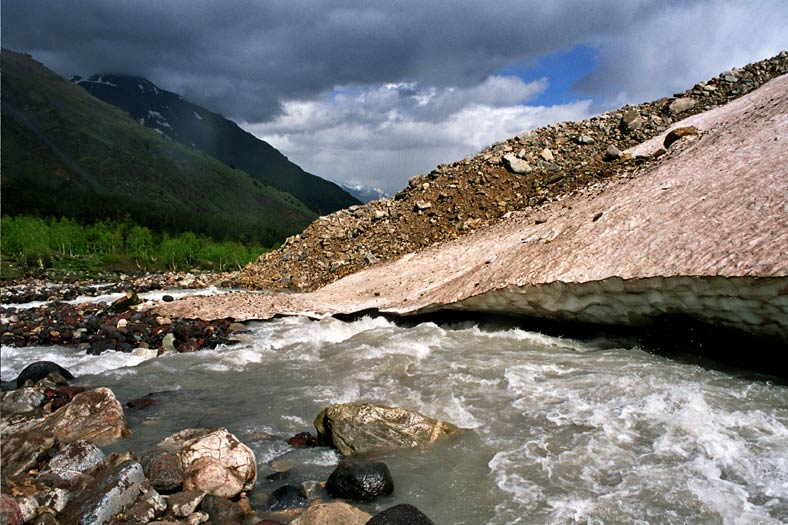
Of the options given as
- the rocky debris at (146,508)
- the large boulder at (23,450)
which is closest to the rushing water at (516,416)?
the rocky debris at (146,508)

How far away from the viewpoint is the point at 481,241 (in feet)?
56.4

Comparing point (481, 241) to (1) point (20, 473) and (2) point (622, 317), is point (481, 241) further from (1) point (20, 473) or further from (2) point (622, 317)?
(1) point (20, 473)

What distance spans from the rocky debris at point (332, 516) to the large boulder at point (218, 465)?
1099 millimetres

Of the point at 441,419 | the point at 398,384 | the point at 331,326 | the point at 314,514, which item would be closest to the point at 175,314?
the point at 331,326

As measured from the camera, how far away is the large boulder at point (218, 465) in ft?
18.4

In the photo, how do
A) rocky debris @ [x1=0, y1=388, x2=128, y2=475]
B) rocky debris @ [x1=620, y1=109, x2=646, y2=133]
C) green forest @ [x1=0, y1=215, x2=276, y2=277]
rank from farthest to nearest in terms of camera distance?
1. green forest @ [x1=0, y1=215, x2=276, y2=277]
2. rocky debris @ [x1=620, y1=109, x2=646, y2=133]
3. rocky debris @ [x1=0, y1=388, x2=128, y2=475]

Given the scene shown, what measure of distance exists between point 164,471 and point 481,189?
18.1 m

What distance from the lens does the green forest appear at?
4834 cm

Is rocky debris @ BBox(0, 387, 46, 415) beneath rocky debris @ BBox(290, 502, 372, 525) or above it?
beneath

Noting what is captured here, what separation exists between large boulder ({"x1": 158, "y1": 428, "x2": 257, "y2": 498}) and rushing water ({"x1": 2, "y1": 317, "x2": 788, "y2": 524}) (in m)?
0.29

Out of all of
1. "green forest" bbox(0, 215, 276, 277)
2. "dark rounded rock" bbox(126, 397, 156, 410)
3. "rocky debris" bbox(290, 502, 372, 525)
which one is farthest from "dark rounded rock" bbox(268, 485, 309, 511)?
"green forest" bbox(0, 215, 276, 277)

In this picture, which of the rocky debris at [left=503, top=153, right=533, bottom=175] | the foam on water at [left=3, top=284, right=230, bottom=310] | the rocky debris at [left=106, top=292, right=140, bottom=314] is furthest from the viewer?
the foam on water at [left=3, top=284, right=230, bottom=310]

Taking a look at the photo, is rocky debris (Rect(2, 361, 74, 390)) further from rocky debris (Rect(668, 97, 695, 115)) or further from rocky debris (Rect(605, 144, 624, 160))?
rocky debris (Rect(668, 97, 695, 115))

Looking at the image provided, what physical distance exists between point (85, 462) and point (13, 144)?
223594mm
